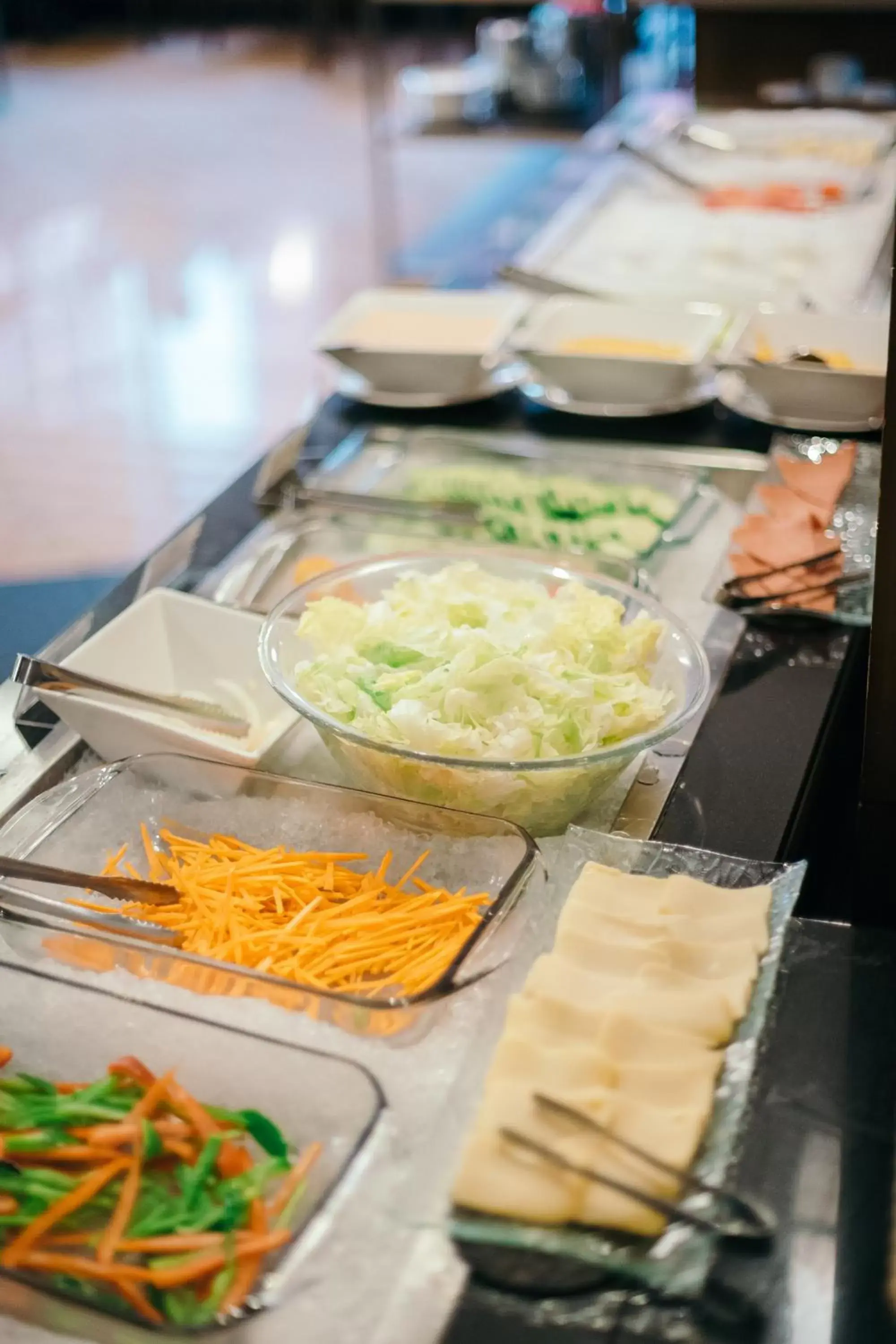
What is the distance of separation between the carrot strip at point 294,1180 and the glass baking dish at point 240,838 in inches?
3.5

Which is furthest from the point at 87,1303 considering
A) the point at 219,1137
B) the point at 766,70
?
the point at 766,70

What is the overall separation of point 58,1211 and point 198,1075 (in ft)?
0.35

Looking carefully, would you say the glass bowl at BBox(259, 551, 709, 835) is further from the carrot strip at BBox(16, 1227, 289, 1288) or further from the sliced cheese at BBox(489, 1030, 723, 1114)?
the carrot strip at BBox(16, 1227, 289, 1288)

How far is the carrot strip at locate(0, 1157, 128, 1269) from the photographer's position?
0.74 m

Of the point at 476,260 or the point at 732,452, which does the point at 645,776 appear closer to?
the point at 732,452

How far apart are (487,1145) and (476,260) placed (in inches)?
82.6

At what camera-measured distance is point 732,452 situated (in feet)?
5.99

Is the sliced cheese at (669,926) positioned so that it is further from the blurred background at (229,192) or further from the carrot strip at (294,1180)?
the blurred background at (229,192)

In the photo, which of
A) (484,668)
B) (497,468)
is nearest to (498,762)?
(484,668)

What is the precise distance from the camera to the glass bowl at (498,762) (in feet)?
3.49

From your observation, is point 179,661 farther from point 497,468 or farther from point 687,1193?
point 687,1193

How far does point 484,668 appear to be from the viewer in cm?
110

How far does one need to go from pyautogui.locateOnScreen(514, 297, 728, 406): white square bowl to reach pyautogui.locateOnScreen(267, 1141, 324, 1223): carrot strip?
1.31 m

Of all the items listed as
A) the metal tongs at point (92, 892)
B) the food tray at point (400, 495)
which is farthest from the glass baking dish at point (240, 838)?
the food tray at point (400, 495)
